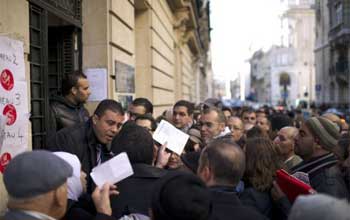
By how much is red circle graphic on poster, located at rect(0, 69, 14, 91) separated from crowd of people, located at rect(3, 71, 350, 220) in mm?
568

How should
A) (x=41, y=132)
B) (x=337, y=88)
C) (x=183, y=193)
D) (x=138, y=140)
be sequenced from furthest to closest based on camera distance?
(x=337, y=88), (x=41, y=132), (x=138, y=140), (x=183, y=193)

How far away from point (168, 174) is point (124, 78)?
234 inches

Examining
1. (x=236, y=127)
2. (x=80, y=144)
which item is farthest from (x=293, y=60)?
(x=80, y=144)

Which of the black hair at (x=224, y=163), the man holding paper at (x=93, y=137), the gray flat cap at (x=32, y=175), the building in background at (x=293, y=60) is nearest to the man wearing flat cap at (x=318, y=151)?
the black hair at (x=224, y=163)

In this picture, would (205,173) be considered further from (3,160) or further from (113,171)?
(3,160)

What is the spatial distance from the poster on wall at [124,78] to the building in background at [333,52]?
36661 millimetres

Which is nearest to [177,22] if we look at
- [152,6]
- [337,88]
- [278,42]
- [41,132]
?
[152,6]

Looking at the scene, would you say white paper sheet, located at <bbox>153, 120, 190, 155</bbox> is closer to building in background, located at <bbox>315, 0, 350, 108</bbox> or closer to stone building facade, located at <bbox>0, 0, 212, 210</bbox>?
stone building facade, located at <bbox>0, 0, 212, 210</bbox>

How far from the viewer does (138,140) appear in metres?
3.43

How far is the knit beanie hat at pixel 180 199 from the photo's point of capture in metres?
2.24

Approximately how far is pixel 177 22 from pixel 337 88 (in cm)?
3488

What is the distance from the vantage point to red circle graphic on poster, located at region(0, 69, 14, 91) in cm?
405

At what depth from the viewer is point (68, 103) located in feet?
17.8

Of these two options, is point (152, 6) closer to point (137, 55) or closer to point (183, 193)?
point (137, 55)
